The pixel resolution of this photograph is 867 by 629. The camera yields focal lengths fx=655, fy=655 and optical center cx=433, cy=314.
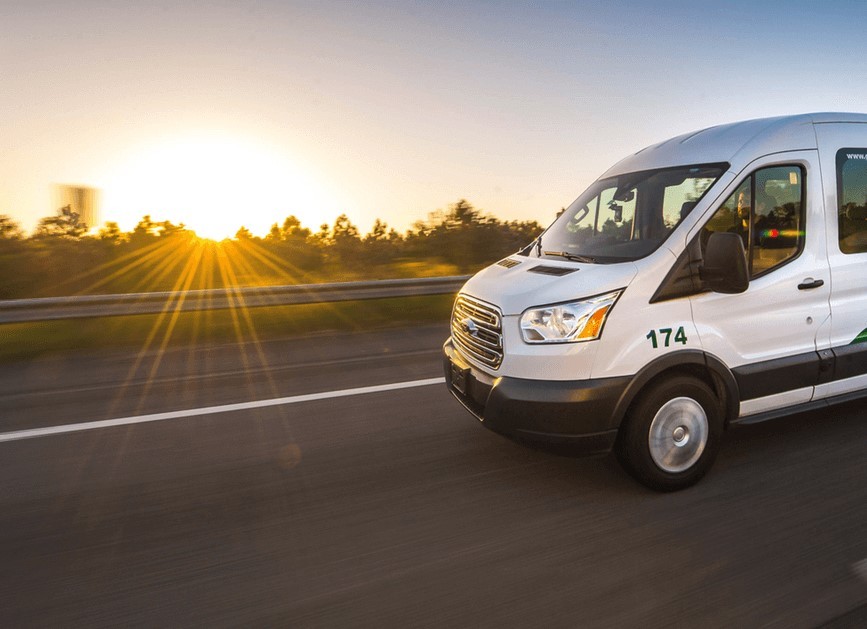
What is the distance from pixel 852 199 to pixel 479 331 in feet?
8.56

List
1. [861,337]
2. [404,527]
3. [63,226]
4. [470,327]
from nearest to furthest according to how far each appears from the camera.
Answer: [404,527]
[470,327]
[861,337]
[63,226]

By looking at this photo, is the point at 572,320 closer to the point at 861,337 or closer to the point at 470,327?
the point at 470,327

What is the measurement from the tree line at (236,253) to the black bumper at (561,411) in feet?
28.0

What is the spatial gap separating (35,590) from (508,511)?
90.6 inches

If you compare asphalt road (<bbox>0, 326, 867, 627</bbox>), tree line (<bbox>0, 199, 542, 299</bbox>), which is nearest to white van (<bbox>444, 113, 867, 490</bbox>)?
asphalt road (<bbox>0, 326, 867, 627</bbox>)

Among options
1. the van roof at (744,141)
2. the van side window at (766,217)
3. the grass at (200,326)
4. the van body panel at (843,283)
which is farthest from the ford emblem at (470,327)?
the grass at (200,326)

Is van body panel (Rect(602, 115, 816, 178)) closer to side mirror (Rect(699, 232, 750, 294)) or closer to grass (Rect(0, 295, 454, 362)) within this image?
side mirror (Rect(699, 232, 750, 294))

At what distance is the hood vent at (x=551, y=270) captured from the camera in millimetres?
3855

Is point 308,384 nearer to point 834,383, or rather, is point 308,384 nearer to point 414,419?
point 414,419

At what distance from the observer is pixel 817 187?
4.14 m

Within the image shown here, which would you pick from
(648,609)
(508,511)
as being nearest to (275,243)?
(508,511)

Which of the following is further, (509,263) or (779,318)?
(509,263)

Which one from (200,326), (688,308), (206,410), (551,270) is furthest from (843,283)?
(200,326)

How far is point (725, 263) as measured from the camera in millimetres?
3572
